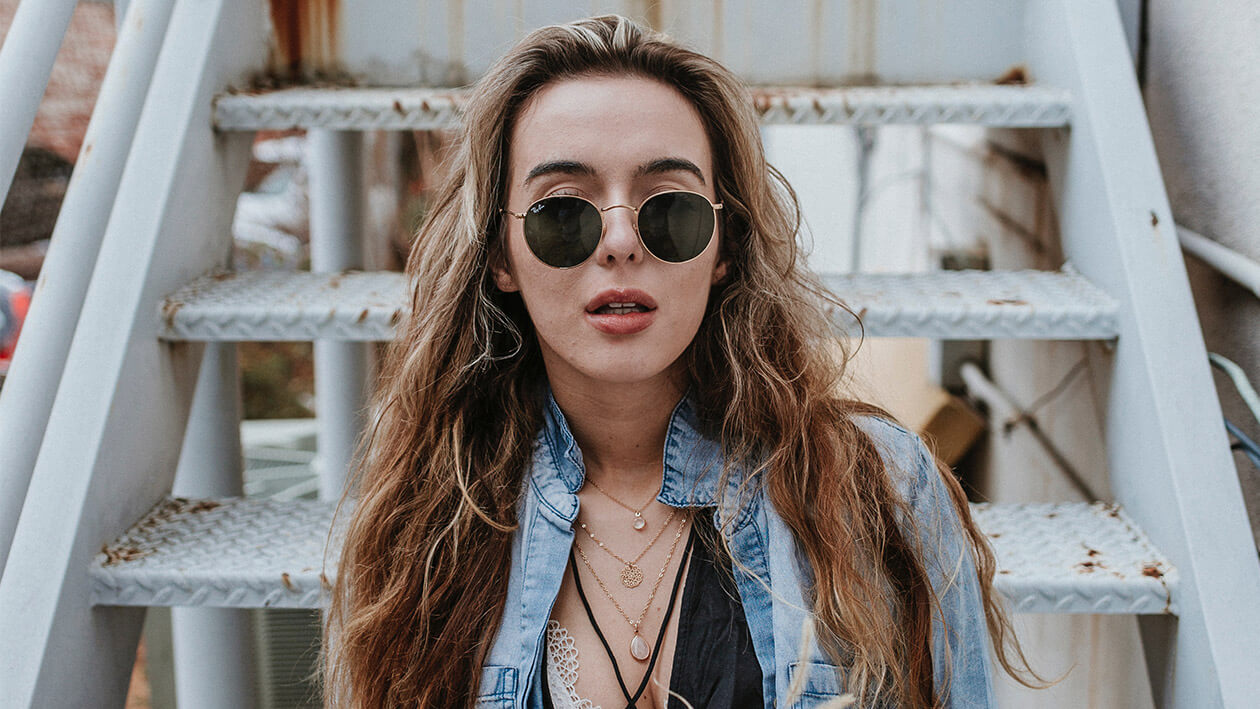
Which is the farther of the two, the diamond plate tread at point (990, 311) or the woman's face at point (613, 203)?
the diamond plate tread at point (990, 311)

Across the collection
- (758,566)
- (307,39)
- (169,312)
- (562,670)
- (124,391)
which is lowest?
(562,670)

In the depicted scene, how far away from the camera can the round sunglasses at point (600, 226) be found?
3.80ft

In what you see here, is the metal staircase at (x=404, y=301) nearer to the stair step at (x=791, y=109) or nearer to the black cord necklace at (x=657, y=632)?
the stair step at (x=791, y=109)

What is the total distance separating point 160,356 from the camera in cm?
153

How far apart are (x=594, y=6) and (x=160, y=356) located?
1050mm

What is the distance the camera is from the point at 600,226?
1159 millimetres

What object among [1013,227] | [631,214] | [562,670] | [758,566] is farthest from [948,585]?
[1013,227]

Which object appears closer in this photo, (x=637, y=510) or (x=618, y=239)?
(x=618, y=239)

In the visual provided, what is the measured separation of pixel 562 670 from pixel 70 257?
2.82 ft

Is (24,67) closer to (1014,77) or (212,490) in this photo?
(212,490)

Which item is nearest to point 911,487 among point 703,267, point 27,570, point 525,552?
point 703,267

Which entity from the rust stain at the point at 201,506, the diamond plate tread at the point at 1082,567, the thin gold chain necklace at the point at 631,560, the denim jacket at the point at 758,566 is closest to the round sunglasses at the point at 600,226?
the denim jacket at the point at 758,566

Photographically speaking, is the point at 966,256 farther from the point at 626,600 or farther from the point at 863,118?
the point at 626,600

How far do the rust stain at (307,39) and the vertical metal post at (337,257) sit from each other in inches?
30.4
